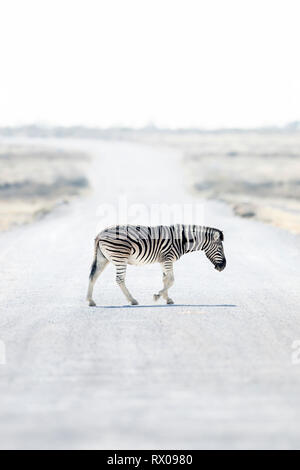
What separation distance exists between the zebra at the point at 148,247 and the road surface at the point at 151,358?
1.64ft

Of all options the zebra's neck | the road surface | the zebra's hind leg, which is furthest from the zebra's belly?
the road surface

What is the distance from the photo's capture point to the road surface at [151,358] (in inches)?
271

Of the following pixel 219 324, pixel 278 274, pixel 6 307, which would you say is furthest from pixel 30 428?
pixel 278 274

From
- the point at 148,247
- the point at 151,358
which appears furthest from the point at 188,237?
the point at 151,358

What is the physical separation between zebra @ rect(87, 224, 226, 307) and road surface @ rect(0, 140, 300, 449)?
0.50 meters

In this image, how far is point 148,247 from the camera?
13.2 metres

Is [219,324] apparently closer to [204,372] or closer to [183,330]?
[183,330]

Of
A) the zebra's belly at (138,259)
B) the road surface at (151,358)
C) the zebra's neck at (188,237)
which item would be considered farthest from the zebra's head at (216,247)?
the zebra's belly at (138,259)

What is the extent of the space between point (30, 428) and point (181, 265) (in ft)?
39.6

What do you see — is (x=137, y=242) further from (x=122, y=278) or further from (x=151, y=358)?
(x=151, y=358)

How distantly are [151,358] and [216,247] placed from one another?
15.3 ft

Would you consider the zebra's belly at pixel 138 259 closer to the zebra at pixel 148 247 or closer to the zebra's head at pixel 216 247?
the zebra at pixel 148 247

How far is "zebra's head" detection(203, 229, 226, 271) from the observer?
44.8ft
